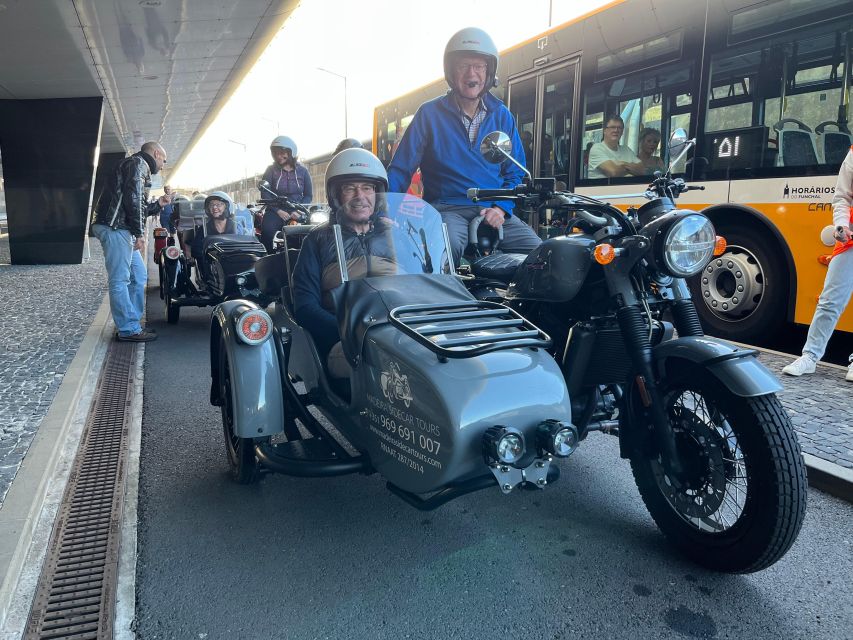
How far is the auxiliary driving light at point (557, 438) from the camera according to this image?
88.7 inches

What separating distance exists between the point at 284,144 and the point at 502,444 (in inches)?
267

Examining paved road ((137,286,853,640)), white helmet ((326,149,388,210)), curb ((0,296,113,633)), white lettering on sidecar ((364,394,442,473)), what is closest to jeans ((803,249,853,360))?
paved road ((137,286,853,640))

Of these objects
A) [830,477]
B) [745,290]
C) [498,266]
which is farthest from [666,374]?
[745,290]

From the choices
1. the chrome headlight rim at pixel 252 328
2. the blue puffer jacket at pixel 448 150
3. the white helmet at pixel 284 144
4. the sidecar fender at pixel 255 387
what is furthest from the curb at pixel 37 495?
the white helmet at pixel 284 144

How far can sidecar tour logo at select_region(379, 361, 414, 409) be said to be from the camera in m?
2.38

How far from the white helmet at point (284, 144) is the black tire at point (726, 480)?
21.3 ft

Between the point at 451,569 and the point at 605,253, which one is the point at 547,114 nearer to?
the point at 605,253

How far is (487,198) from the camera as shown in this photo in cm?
313

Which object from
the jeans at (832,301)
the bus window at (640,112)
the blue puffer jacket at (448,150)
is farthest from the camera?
the bus window at (640,112)

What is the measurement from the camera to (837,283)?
16.1 feet

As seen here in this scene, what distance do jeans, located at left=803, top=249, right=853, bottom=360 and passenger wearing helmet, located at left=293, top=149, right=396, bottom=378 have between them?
362 centimetres

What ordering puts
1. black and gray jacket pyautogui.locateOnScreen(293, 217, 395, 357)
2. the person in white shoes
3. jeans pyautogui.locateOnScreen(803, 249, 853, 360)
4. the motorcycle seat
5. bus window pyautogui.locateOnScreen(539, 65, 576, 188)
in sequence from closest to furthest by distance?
black and gray jacket pyautogui.locateOnScreen(293, 217, 395, 357)
the motorcycle seat
the person in white shoes
jeans pyautogui.locateOnScreen(803, 249, 853, 360)
bus window pyautogui.locateOnScreen(539, 65, 576, 188)

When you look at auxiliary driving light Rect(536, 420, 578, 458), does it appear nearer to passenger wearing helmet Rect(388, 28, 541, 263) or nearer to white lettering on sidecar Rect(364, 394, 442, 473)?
white lettering on sidecar Rect(364, 394, 442, 473)

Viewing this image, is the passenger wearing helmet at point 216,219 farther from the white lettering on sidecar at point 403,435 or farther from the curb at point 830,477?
the curb at point 830,477
